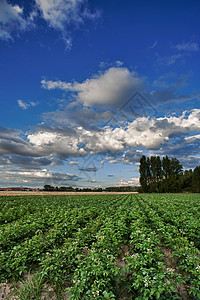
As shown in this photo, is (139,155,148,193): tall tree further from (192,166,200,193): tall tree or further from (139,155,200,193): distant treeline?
(192,166,200,193): tall tree

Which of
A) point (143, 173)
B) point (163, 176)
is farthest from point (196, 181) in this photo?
point (143, 173)

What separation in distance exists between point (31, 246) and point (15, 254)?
53cm

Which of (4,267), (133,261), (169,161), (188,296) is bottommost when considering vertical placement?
(188,296)

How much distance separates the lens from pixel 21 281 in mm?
4379

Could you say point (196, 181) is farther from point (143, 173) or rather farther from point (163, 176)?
point (143, 173)

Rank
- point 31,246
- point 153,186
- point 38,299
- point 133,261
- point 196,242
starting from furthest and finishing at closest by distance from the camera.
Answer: point 153,186 < point 196,242 < point 31,246 < point 133,261 < point 38,299

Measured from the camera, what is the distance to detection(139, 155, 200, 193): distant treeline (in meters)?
69.8

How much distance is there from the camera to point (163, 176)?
251 ft

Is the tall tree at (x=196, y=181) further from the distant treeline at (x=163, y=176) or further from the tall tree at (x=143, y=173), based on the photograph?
the tall tree at (x=143, y=173)

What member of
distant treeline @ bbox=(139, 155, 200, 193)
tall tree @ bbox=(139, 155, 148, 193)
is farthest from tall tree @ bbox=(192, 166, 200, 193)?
tall tree @ bbox=(139, 155, 148, 193)

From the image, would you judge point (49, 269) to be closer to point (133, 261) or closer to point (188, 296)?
point (133, 261)

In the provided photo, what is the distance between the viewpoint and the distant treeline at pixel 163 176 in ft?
229

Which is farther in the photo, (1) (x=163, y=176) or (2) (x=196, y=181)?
(1) (x=163, y=176)

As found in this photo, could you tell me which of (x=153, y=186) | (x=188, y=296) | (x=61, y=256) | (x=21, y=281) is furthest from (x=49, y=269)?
(x=153, y=186)
